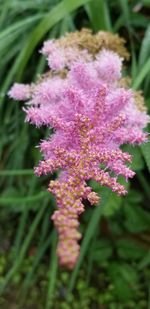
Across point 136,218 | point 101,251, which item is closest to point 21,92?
point 136,218

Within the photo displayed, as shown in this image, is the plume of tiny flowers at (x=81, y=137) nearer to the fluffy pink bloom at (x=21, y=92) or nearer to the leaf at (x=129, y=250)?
the fluffy pink bloom at (x=21, y=92)

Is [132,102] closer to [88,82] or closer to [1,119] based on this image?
[88,82]

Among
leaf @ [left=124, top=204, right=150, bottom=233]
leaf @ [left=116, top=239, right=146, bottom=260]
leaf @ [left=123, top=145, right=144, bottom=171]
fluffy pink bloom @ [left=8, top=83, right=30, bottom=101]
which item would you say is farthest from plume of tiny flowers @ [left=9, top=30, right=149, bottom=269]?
leaf @ [left=116, top=239, right=146, bottom=260]

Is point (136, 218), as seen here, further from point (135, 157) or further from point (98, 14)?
point (98, 14)

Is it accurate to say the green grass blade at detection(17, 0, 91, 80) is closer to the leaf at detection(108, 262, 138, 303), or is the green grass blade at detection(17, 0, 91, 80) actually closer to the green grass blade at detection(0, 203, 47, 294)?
the green grass blade at detection(0, 203, 47, 294)

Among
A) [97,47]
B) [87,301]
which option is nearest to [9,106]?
[97,47]
